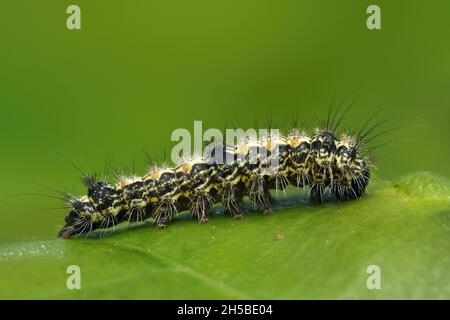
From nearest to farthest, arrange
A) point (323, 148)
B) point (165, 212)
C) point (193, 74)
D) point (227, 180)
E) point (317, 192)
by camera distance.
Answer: point (165, 212)
point (317, 192)
point (227, 180)
point (323, 148)
point (193, 74)

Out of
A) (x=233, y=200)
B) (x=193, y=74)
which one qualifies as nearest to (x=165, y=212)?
(x=233, y=200)

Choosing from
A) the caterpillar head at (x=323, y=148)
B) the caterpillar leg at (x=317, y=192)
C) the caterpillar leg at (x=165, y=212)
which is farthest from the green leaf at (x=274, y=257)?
the caterpillar head at (x=323, y=148)

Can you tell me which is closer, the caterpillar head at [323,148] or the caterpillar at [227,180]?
the caterpillar at [227,180]

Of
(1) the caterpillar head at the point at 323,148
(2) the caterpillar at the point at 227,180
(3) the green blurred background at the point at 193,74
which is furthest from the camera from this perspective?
(3) the green blurred background at the point at 193,74

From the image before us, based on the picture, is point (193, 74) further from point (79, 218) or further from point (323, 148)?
point (79, 218)

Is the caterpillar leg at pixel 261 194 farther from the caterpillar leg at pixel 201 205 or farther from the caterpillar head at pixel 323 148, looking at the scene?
the caterpillar head at pixel 323 148

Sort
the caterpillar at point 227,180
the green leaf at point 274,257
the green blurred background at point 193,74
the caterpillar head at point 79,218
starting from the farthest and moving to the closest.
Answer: the green blurred background at point 193,74 < the caterpillar at point 227,180 < the caterpillar head at point 79,218 < the green leaf at point 274,257

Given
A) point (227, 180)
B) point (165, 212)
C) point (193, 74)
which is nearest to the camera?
point (165, 212)
